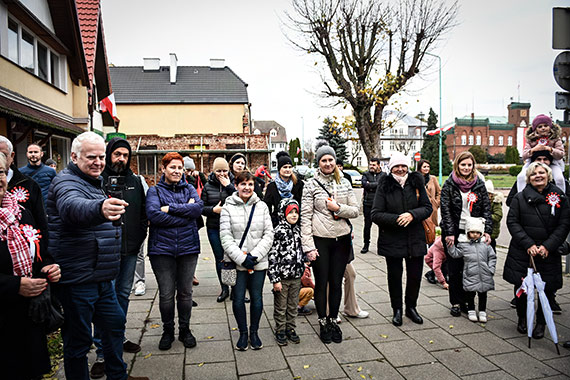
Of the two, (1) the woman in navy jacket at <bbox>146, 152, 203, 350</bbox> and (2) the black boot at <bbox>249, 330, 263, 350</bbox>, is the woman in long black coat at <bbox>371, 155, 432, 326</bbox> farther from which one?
(1) the woman in navy jacket at <bbox>146, 152, 203, 350</bbox>

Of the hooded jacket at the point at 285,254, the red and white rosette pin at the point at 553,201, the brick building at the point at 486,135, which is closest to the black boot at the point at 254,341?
the hooded jacket at the point at 285,254

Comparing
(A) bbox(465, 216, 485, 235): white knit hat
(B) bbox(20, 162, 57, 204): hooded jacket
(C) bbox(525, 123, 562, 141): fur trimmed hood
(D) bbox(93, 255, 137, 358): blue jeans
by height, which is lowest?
(D) bbox(93, 255, 137, 358): blue jeans

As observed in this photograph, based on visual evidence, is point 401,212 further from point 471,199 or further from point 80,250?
point 80,250

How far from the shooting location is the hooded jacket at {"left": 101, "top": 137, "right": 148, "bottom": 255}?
4066 mm

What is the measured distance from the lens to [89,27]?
15.3 meters

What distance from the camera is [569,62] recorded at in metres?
4.63

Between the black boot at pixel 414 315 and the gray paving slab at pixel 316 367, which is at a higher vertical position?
the black boot at pixel 414 315

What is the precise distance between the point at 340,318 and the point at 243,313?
149 cm

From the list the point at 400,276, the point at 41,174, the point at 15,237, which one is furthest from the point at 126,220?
the point at 400,276

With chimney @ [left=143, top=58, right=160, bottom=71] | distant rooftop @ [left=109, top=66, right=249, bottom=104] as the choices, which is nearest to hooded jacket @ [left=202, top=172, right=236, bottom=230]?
distant rooftop @ [left=109, top=66, right=249, bottom=104]

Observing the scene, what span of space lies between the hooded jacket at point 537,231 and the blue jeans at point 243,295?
3067 mm

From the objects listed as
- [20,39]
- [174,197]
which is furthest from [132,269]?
[20,39]

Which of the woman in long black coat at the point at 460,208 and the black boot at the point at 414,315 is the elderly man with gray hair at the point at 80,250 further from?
the woman in long black coat at the point at 460,208

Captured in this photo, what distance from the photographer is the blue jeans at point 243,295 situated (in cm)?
434
